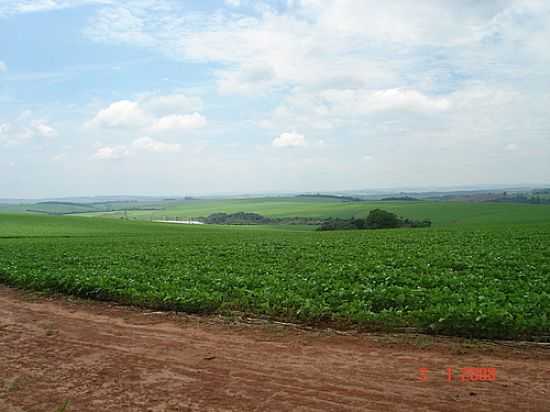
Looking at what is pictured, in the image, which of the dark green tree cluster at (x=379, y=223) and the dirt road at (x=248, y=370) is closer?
the dirt road at (x=248, y=370)

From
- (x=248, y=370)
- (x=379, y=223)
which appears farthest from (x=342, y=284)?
(x=379, y=223)

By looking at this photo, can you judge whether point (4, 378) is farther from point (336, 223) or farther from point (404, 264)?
point (336, 223)

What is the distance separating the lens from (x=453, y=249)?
23.0 metres

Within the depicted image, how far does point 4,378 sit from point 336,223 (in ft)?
243
